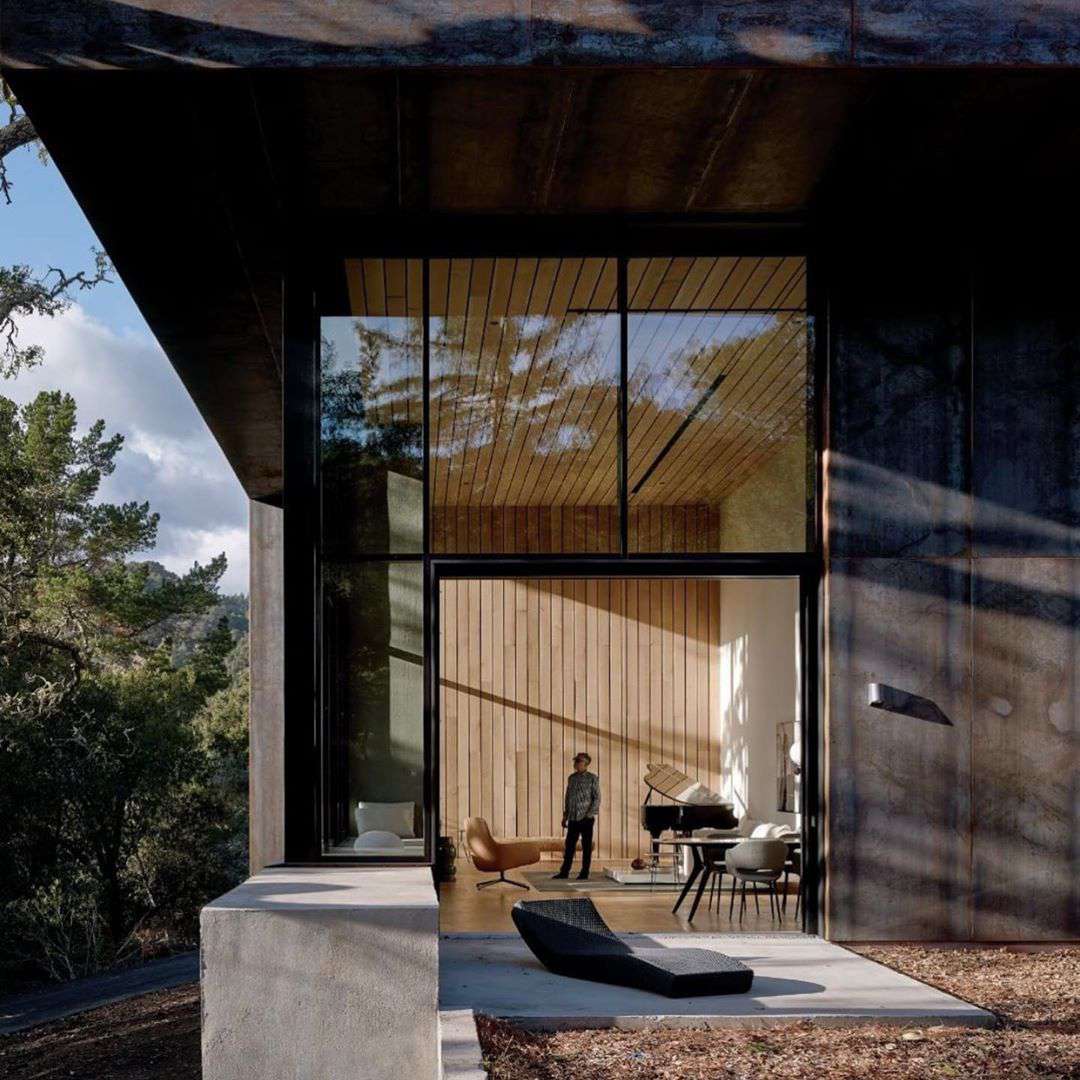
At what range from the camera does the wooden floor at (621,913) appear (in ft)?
33.4

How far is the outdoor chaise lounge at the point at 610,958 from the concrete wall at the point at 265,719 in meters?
6.07

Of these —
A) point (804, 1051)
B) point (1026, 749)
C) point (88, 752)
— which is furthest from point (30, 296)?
point (804, 1051)

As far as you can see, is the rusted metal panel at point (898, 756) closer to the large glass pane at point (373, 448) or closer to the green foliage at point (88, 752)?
the large glass pane at point (373, 448)

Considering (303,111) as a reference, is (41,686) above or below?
below

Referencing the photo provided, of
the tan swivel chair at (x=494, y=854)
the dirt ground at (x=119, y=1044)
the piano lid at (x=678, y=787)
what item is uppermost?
the piano lid at (x=678, y=787)

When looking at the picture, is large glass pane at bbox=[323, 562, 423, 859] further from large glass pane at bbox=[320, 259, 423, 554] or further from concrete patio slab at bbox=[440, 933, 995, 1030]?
concrete patio slab at bbox=[440, 933, 995, 1030]

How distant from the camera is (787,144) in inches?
303

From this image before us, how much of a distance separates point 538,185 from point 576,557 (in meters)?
2.20

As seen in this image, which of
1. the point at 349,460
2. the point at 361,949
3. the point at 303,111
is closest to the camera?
the point at 361,949

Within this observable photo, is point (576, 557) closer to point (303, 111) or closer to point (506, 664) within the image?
point (303, 111)

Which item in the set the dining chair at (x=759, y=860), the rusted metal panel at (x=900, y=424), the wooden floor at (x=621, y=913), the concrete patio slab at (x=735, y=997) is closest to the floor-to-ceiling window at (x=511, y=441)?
the rusted metal panel at (x=900, y=424)

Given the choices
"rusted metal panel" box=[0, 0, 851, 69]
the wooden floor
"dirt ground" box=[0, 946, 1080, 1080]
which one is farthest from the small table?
"rusted metal panel" box=[0, 0, 851, 69]

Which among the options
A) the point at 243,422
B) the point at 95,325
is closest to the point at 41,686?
the point at 243,422

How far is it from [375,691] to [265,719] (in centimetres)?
529
